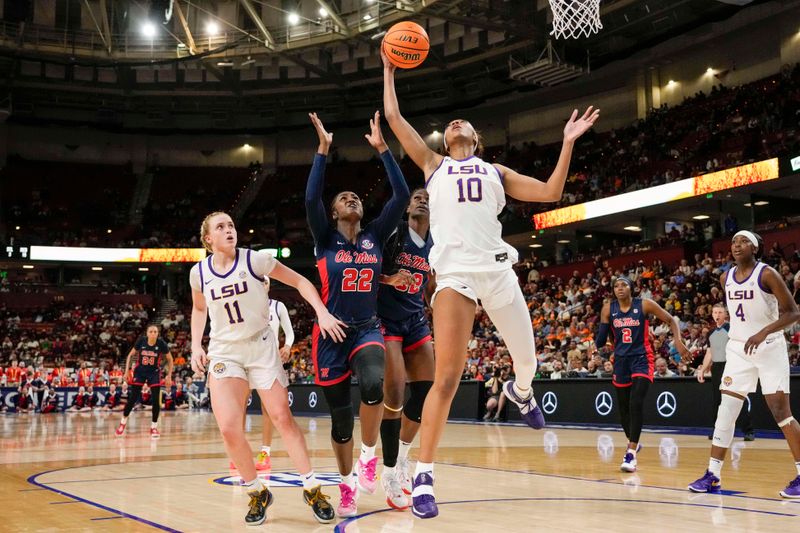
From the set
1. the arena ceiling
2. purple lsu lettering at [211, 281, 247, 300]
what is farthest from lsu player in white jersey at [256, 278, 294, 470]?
the arena ceiling

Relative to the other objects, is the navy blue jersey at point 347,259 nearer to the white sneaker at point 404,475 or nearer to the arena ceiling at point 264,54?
the white sneaker at point 404,475

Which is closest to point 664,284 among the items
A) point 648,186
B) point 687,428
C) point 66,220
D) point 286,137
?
point 648,186

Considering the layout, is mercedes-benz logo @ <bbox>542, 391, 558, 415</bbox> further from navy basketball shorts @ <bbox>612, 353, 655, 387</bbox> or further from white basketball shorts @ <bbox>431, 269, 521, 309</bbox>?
white basketball shorts @ <bbox>431, 269, 521, 309</bbox>

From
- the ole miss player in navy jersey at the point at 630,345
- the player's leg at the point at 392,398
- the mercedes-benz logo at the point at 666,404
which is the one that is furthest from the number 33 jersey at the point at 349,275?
the mercedes-benz logo at the point at 666,404

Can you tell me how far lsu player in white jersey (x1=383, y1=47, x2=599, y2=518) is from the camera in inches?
200

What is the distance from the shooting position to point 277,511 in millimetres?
5891

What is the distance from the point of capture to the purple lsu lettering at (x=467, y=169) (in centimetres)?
529

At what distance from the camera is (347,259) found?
6.11 meters

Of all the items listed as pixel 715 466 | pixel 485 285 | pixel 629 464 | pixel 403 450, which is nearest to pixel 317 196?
pixel 485 285

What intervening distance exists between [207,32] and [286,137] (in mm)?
12865

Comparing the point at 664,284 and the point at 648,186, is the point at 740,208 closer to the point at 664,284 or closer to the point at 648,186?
the point at 648,186

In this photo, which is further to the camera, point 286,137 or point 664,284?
point 286,137

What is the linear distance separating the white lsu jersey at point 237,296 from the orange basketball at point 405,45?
1.77m

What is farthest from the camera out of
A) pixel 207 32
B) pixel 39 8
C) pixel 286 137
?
pixel 286 137
